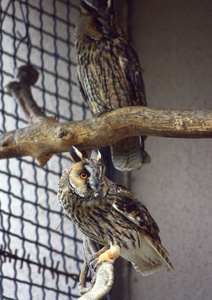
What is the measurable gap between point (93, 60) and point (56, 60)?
771mm

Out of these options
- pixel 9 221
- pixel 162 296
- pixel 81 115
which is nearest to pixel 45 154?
pixel 9 221

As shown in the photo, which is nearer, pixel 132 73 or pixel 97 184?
pixel 97 184

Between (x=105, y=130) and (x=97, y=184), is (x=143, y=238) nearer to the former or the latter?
(x=97, y=184)

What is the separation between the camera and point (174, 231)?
2.63m

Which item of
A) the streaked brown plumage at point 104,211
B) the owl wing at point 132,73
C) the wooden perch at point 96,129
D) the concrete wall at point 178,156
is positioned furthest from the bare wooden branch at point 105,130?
the concrete wall at point 178,156

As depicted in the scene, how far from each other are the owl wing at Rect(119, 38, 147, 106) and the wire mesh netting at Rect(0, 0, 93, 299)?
711 millimetres

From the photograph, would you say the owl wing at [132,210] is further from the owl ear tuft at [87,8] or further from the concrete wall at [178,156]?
the concrete wall at [178,156]

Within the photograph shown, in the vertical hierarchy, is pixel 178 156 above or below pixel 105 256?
above

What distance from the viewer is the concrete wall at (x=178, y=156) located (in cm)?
256

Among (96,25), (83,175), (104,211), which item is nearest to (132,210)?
(104,211)

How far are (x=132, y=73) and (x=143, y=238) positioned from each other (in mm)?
781

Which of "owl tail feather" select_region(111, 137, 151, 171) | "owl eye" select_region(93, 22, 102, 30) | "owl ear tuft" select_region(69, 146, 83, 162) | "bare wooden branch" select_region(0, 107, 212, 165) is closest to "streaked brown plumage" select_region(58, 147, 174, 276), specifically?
"owl ear tuft" select_region(69, 146, 83, 162)

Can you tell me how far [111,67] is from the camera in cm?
203

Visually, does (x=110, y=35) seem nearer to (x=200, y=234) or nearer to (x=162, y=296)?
(x=200, y=234)
